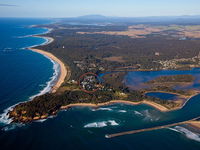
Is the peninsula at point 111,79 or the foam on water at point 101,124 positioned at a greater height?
the peninsula at point 111,79

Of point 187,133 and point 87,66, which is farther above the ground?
point 87,66

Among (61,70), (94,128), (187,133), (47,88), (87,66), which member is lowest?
(187,133)

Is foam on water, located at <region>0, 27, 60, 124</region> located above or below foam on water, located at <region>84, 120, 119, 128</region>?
above

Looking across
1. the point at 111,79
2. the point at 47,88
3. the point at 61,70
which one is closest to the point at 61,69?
the point at 61,70

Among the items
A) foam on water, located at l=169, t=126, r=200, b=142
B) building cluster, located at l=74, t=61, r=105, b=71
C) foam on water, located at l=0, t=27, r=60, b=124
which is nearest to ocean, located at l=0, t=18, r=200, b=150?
foam on water, located at l=169, t=126, r=200, b=142

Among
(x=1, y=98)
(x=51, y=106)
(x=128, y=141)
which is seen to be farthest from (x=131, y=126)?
(x=1, y=98)

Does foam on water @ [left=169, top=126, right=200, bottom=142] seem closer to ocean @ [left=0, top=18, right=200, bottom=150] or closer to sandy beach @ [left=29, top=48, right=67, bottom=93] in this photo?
ocean @ [left=0, top=18, right=200, bottom=150]

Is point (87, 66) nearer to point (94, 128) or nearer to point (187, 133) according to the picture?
point (94, 128)

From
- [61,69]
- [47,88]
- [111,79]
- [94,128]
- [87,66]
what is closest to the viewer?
[94,128]

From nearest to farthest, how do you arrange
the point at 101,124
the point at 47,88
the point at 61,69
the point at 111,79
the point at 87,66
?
the point at 101,124 → the point at 47,88 → the point at 111,79 → the point at 61,69 → the point at 87,66

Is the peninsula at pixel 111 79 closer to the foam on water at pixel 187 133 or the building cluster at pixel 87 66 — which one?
the building cluster at pixel 87 66

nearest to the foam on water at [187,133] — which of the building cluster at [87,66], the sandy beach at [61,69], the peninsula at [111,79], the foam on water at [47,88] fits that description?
the peninsula at [111,79]

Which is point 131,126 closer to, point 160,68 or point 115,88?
point 115,88
